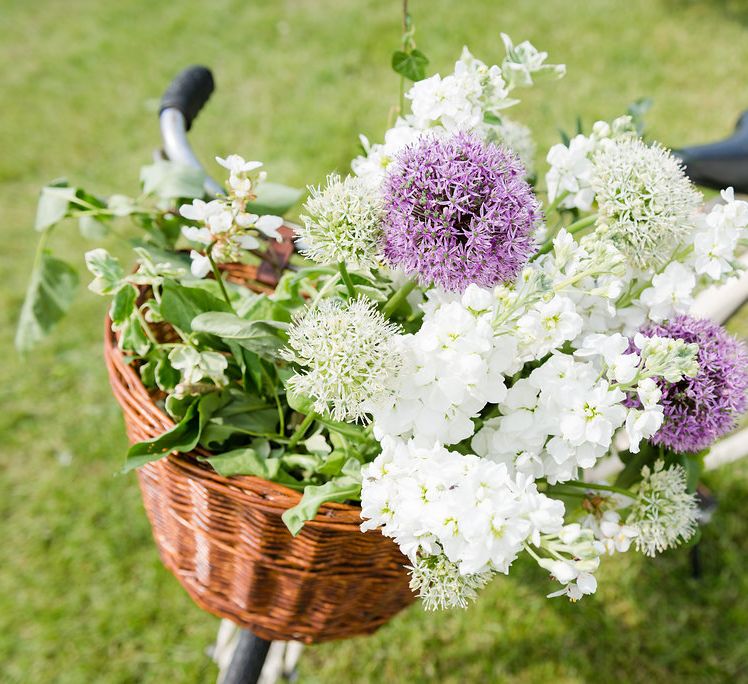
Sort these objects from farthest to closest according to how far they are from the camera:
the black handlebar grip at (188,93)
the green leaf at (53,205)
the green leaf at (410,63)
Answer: the black handlebar grip at (188,93) < the green leaf at (53,205) < the green leaf at (410,63)

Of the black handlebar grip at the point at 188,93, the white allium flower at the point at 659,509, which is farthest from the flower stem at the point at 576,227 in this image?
the black handlebar grip at the point at 188,93

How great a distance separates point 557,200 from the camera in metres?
0.72

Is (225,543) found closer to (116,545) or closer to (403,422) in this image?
(403,422)

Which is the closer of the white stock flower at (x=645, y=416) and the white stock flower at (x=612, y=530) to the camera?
the white stock flower at (x=645, y=416)

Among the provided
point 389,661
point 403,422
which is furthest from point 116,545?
point 403,422

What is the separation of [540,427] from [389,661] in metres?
1.09

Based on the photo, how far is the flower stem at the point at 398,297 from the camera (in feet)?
2.12

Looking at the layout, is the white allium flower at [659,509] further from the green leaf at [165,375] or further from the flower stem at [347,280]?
the green leaf at [165,375]

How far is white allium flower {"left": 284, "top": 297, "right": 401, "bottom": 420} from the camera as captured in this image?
1.81 ft

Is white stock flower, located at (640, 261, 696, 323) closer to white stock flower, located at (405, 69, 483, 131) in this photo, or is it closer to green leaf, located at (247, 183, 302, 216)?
white stock flower, located at (405, 69, 483, 131)

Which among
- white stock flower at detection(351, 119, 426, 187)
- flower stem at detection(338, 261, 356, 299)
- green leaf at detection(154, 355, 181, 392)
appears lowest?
green leaf at detection(154, 355, 181, 392)

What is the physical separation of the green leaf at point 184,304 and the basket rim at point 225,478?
0.22 feet

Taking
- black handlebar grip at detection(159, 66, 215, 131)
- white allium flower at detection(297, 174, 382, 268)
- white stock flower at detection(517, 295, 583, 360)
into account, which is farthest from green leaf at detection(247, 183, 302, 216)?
white stock flower at detection(517, 295, 583, 360)

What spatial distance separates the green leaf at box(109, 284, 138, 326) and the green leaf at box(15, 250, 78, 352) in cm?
26
